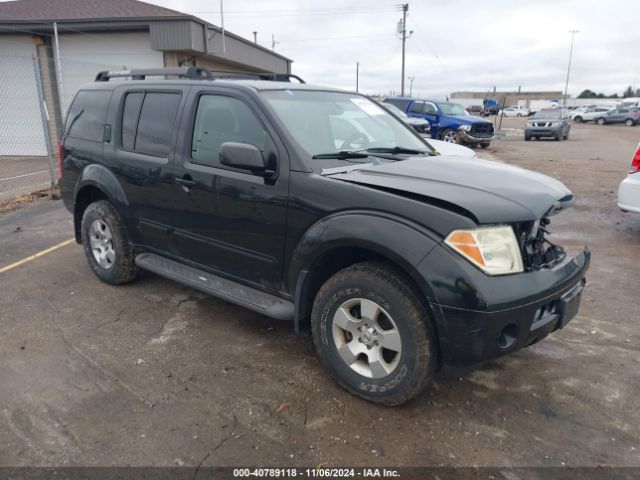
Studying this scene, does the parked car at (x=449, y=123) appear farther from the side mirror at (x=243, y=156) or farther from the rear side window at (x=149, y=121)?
the side mirror at (x=243, y=156)

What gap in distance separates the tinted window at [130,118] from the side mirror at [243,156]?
1.55m

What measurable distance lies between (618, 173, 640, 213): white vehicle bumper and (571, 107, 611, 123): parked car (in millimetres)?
44708

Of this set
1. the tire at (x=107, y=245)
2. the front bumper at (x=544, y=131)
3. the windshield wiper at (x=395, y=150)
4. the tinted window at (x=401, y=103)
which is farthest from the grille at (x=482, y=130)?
the tire at (x=107, y=245)

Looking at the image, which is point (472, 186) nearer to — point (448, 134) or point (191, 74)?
point (191, 74)

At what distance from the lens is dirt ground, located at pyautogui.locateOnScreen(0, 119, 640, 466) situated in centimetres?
257

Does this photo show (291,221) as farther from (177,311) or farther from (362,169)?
(177,311)

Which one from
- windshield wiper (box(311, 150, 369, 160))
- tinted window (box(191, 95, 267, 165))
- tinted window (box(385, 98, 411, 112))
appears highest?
tinted window (box(385, 98, 411, 112))

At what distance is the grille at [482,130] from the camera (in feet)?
63.1

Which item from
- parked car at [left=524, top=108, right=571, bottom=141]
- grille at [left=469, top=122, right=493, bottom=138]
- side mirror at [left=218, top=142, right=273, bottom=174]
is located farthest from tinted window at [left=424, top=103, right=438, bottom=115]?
side mirror at [left=218, top=142, right=273, bottom=174]

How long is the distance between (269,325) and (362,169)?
1.59m

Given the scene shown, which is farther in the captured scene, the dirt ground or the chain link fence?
the chain link fence

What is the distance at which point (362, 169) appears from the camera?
320 cm

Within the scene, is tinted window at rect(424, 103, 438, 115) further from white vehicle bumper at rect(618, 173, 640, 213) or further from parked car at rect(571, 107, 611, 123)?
parked car at rect(571, 107, 611, 123)

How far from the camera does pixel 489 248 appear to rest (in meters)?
2.57
